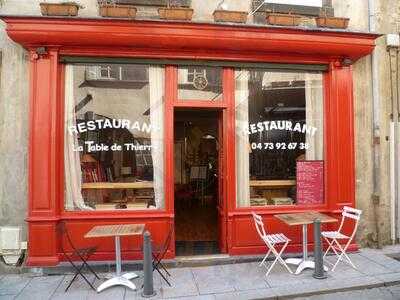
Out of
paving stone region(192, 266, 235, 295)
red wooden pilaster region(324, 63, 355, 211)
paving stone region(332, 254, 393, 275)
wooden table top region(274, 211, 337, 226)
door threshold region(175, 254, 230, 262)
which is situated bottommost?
paving stone region(192, 266, 235, 295)

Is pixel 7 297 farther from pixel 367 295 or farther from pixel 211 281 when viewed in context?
pixel 367 295

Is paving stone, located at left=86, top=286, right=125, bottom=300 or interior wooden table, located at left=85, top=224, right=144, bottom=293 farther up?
interior wooden table, located at left=85, top=224, right=144, bottom=293

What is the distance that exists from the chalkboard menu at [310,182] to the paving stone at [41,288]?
4245 millimetres

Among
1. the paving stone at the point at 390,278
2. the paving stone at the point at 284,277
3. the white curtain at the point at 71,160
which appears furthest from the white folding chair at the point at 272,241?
the white curtain at the point at 71,160

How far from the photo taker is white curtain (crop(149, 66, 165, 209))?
7059 millimetres

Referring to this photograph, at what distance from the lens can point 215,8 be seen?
7.21 metres

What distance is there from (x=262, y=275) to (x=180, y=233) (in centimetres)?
292

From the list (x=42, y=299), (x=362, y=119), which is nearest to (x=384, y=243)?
(x=362, y=119)

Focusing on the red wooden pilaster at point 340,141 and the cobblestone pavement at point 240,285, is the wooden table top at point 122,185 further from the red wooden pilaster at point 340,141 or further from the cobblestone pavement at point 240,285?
the red wooden pilaster at point 340,141

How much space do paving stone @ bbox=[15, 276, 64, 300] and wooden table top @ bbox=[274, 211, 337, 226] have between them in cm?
352

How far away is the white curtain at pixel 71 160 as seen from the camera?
6.86 meters

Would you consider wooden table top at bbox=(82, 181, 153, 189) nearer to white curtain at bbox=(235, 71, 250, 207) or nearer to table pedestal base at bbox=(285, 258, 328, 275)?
white curtain at bbox=(235, 71, 250, 207)

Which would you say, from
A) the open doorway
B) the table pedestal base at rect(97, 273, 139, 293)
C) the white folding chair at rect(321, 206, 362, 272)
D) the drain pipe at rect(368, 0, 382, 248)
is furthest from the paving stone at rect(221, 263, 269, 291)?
the open doorway

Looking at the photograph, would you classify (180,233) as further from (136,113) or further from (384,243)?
(384,243)
